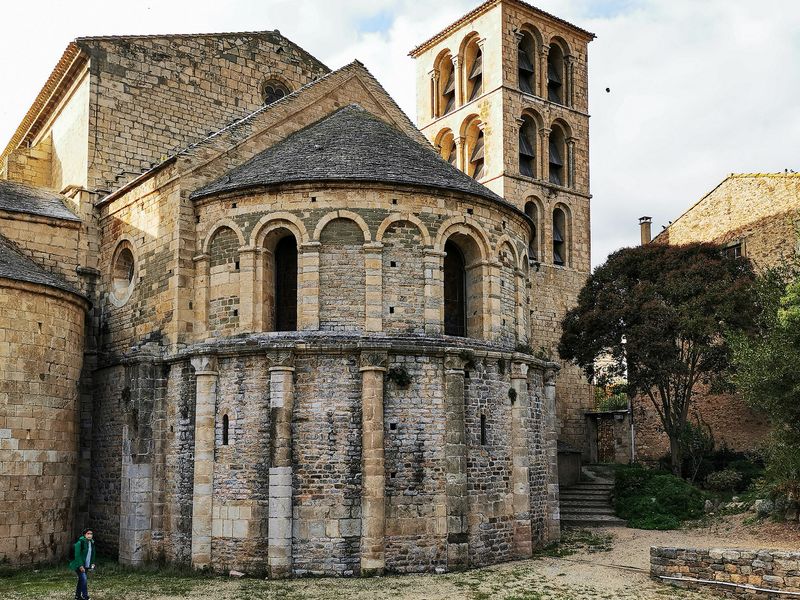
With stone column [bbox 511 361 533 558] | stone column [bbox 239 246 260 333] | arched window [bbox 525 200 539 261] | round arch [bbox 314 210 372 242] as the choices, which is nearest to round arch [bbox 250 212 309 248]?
stone column [bbox 239 246 260 333]

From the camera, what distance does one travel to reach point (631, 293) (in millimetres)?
26812

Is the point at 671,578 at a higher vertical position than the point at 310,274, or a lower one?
lower

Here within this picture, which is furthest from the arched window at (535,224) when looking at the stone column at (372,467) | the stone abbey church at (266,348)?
the stone column at (372,467)

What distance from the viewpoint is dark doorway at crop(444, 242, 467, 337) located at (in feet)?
61.6

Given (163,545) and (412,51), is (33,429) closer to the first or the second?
(163,545)

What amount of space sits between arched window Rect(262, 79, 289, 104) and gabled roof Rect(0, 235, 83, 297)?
8.41 m

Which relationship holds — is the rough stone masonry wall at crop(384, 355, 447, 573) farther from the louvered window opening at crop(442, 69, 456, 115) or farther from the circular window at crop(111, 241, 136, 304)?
the louvered window opening at crop(442, 69, 456, 115)

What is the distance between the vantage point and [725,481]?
2466 centimetres

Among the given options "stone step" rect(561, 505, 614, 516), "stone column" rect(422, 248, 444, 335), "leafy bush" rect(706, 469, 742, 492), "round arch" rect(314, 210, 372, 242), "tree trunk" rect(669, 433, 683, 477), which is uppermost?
"round arch" rect(314, 210, 372, 242)

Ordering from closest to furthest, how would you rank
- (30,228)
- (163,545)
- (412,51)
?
(163,545), (30,228), (412,51)

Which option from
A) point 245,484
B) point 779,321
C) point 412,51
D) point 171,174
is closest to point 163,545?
point 245,484

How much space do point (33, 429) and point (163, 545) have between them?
12.2 ft

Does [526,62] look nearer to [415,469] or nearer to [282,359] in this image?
[282,359]

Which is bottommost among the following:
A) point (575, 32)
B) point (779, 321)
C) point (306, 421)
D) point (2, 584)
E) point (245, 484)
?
point (2, 584)
